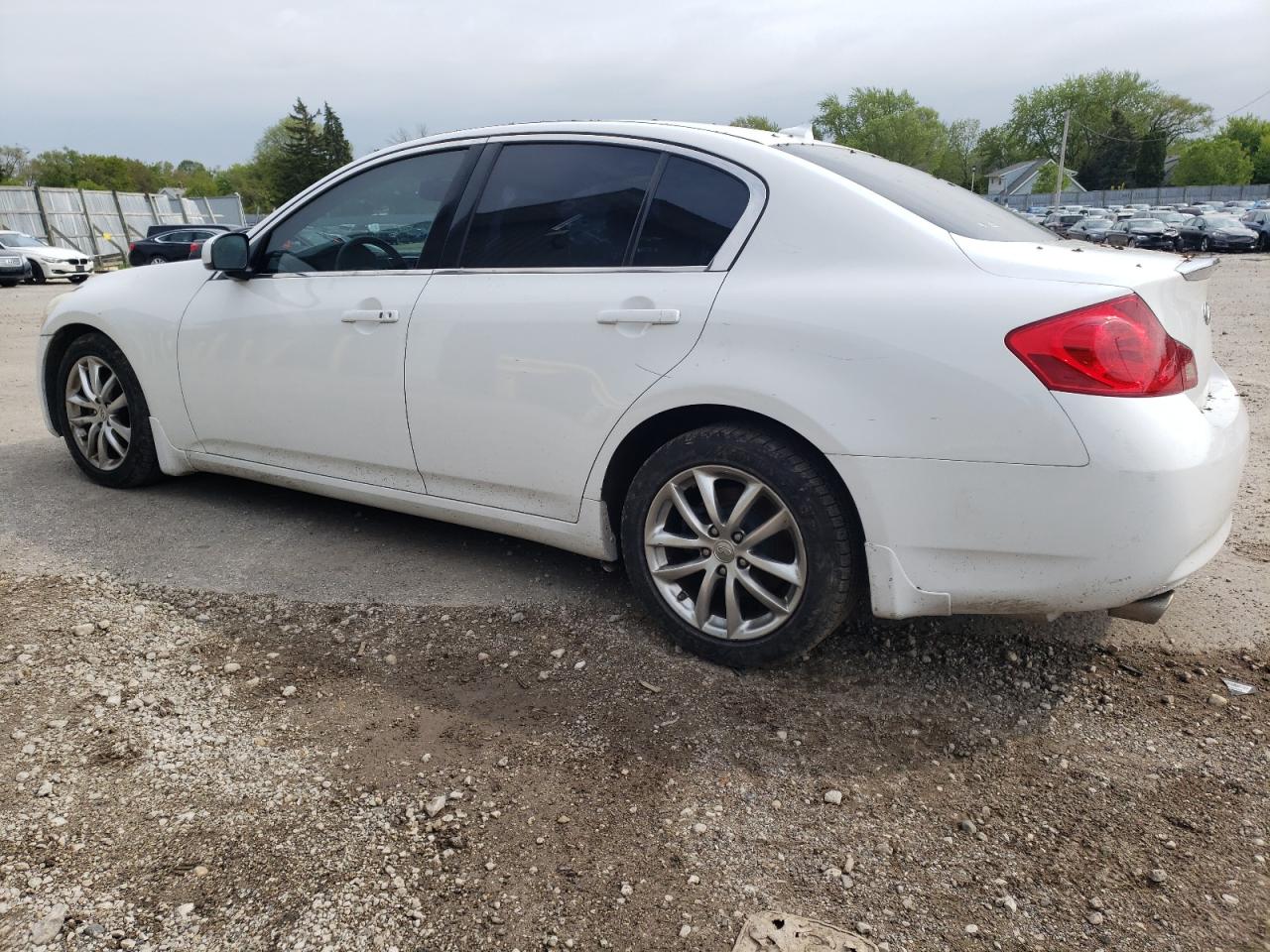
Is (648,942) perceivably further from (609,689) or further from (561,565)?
(561,565)

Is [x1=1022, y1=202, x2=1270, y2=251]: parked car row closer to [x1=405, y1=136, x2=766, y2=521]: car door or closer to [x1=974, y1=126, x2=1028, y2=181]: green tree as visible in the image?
[x1=405, y1=136, x2=766, y2=521]: car door

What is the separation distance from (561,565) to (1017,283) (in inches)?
81.4

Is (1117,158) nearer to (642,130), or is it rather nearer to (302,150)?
(302,150)

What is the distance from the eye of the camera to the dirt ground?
A: 204 cm

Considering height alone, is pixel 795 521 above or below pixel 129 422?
below

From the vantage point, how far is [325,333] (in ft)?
12.4

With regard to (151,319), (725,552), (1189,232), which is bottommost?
(1189,232)

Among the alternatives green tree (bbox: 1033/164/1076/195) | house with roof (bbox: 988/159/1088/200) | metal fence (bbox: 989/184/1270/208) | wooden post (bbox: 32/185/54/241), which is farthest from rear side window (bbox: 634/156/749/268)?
green tree (bbox: 1033/164/1076/195)

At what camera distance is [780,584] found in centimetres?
295

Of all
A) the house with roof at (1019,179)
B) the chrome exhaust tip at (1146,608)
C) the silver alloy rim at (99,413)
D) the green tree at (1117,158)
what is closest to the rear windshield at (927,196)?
the chrome exhaust tip at (1146,608)

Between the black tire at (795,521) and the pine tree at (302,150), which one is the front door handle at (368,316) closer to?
the black tire at (795,521)

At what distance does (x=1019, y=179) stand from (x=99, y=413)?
358ft

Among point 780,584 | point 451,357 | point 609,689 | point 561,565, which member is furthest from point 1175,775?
point 451,357

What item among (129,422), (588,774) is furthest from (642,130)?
(129,422)
